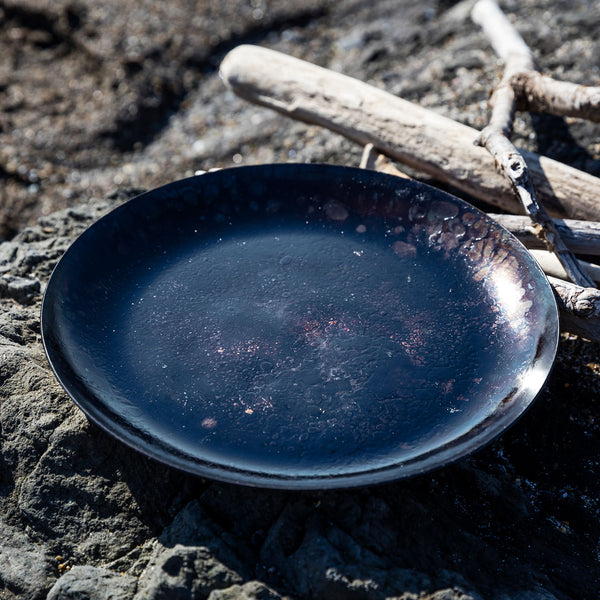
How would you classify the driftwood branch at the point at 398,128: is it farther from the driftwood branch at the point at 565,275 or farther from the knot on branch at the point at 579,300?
the knot on branch at the point at 579,300

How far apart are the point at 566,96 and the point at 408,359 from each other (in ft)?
6.12

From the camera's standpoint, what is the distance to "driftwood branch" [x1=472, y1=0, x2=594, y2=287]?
2.77 meters

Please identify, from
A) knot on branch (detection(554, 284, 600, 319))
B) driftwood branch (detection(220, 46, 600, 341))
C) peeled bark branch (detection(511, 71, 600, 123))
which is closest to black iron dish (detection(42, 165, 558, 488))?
knot on branch (detection(554, 284, 600, 319))

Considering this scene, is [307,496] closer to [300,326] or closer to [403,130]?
[300,326]

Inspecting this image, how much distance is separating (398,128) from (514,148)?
691 millimetres

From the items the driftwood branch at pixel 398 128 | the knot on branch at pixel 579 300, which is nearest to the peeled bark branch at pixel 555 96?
the driftwood branch at pixel 398 128

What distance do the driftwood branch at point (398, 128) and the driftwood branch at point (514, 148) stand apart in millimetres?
173

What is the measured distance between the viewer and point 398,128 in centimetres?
344

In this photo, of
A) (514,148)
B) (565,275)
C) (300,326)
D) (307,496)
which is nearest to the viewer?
(307,496)

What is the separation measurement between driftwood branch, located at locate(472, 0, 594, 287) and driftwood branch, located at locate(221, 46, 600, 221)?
17 centimetres

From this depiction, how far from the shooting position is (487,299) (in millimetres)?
2586

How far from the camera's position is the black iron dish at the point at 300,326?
209 centimetres

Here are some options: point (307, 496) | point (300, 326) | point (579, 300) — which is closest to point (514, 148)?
point (579, 300)

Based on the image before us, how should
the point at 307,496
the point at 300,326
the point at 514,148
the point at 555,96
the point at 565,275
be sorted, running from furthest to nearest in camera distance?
the point at 555,96, the point at 514,148, the point at 565,275, the point at 300,326, the point at 307,496
